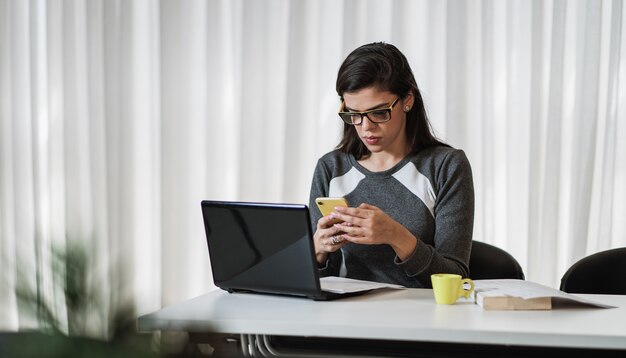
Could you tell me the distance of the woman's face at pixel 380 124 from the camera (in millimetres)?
2053

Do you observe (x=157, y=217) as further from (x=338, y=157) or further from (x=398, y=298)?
(x=398, y=298)

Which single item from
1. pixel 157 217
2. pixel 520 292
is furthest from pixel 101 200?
pixel 520 292

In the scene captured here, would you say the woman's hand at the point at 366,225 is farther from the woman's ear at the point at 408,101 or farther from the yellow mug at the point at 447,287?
the woman's ear at the point at 408,101

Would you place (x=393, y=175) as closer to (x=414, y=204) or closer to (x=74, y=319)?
(x=414, y=204)

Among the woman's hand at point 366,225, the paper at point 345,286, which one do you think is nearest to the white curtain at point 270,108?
the paper at point 345,286

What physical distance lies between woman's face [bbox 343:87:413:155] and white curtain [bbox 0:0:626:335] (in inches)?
45.0

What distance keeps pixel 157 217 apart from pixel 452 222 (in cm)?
187

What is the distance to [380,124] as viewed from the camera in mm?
2080

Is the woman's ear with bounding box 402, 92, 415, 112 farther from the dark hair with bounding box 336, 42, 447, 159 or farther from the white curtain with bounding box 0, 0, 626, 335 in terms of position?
the white curtain with bounding box 0, 0, 626, 335

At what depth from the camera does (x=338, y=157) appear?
89.0 inches

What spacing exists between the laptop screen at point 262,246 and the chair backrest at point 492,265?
0.72m

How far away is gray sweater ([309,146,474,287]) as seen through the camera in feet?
6.53

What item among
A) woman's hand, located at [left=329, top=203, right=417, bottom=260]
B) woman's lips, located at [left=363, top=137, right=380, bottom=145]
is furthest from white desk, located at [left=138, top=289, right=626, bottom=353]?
woman's lips, located at [left=363, top=137, right=380, bottom=145]

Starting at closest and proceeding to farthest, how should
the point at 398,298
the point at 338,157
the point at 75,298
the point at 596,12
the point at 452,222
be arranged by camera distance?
the point at 75,298, the point at 398,298, the point at 452,222, the point at 338,157, the point at 596,12
